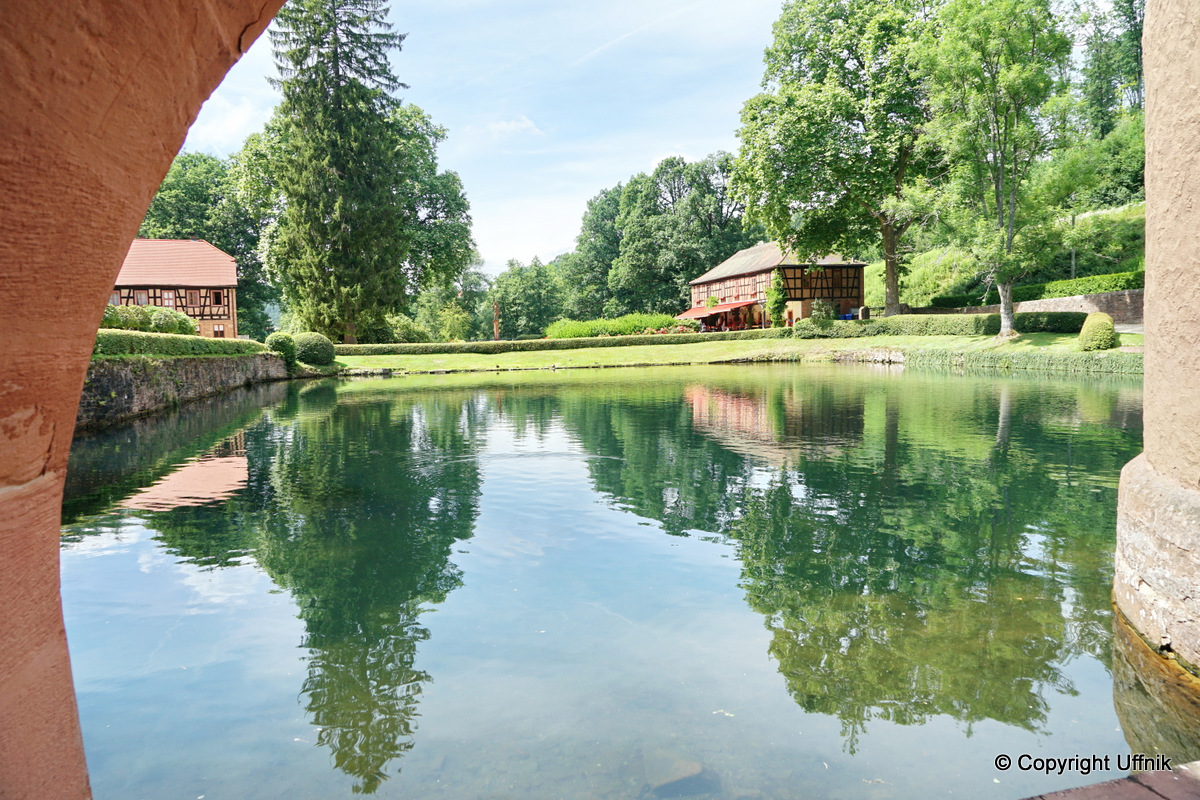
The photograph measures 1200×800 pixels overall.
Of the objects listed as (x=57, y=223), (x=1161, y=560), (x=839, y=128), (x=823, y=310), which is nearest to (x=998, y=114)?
(x=839, y=128)

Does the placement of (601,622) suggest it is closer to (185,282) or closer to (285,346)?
(285,346)

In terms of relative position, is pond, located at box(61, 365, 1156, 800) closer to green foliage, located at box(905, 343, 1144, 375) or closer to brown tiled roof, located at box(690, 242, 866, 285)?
green foliage, located at box(905, 343, 1144, 375)

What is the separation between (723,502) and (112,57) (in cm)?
798

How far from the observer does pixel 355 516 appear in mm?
8492

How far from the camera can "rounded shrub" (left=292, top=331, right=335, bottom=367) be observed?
1406 inches

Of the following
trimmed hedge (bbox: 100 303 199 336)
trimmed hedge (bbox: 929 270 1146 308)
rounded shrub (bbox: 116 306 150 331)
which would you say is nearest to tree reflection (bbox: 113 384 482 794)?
trimmed hedge (bbox: 100 303 199 336)

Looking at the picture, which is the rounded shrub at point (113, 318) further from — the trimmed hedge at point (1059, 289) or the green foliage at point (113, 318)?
the trimmed hedge at point (1059, 289)

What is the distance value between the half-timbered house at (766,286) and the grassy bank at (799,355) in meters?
9.78

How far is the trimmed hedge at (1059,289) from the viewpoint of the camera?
33781mm

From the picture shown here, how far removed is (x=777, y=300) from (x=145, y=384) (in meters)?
40.6

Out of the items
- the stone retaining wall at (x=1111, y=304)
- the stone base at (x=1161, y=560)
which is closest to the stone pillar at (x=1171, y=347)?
the stone base at (x=1161, y=560)

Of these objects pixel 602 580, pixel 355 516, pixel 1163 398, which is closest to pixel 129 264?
pixel 355 516

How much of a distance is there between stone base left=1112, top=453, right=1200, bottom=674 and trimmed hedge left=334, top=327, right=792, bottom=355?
3987 centimetres

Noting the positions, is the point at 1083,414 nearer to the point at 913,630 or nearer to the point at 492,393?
the point at 913,630
